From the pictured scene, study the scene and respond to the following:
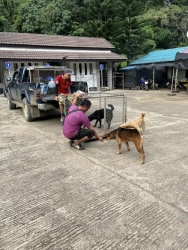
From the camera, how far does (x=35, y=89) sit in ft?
20.6

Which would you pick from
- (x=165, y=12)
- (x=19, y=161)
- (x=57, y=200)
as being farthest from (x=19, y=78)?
(x=165, y=12)

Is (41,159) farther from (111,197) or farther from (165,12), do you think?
(165,12)

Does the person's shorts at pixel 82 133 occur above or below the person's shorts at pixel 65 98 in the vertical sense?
below

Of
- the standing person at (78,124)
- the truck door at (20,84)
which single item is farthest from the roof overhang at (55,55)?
the standing person at (78,124)

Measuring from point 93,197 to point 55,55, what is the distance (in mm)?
15681

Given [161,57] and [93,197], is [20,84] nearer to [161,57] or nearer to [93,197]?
[93,197]

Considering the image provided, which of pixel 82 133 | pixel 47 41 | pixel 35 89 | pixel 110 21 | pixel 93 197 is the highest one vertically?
pixel 110 21

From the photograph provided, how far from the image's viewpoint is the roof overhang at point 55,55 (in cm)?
1510

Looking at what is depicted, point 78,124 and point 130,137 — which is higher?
point 78,124

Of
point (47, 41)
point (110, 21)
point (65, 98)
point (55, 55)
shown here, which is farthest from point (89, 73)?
point (65, 98)

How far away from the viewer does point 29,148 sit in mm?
4715

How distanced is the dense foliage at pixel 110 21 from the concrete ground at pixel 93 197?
21688mm

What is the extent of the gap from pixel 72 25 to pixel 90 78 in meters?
12.4

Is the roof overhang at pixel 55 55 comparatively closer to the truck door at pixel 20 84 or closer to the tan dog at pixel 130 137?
the truck door at pixel 20 84
